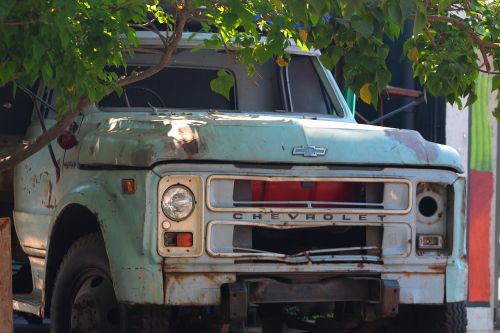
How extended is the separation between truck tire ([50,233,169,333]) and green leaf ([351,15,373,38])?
1743 mm

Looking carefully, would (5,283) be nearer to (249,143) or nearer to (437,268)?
Result: (249,143)

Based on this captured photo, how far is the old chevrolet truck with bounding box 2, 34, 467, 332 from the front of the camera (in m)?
5.33

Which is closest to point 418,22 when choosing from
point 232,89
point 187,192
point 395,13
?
point 395,13

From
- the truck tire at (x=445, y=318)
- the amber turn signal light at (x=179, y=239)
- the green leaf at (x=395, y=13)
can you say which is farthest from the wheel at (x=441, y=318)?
the green leaf at (x=395, y=13)

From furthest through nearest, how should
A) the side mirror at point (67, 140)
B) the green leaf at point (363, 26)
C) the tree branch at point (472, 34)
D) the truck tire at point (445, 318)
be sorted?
1. the side mirror at point (67, 140)
2. the truck tire at point (445, 318)
3. the tree branch at point (472, 34)
4. the green leaf at point (363, 26)

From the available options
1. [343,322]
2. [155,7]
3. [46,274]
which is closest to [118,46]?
[155,7]

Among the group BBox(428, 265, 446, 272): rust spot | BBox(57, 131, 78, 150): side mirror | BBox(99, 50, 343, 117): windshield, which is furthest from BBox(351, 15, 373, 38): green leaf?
BBox(99, 50, 343, 117): windshield

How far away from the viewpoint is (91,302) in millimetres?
5660

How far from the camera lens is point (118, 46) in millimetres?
5578

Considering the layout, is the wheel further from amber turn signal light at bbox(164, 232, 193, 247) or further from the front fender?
the front fender

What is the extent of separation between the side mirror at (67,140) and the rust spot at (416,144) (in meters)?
1.76

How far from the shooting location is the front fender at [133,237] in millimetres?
5262

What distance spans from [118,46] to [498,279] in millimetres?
6622

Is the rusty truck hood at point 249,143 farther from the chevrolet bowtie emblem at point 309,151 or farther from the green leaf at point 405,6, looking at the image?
the green leaf at point 405,6
